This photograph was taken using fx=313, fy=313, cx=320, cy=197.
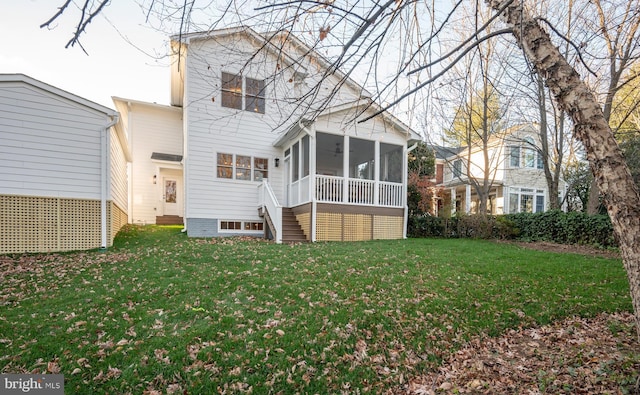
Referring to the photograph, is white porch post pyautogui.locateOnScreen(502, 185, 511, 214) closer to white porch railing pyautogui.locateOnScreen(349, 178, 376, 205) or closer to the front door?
white porch railing pyautogui.locateOnScreen(349, 178, 376, 205)

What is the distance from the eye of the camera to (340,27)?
3.44m

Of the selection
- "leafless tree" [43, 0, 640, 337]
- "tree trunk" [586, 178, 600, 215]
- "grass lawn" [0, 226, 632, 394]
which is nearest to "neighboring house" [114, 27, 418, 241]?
"grass lawn" [0, 226, 632, 394]

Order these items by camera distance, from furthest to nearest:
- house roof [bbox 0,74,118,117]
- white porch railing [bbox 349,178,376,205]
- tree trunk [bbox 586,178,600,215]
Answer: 1. white porch railing [bbox 349,178,376,205]
2. tree trunk [bbox 586,178,600,215]
3. house roof [bbox 0,74,118,117]

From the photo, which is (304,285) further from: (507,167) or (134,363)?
(507,167)

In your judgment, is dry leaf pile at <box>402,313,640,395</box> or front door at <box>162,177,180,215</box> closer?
dry leaf pile at <box>402,313,640,395</box>

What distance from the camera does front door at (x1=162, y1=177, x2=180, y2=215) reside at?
50.9 ft

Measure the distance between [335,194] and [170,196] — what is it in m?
9.35

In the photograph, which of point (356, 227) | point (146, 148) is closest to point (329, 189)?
point (356, 227)

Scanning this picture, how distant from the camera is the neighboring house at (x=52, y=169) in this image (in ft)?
25.3

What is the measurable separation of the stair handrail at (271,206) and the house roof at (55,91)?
202 inches

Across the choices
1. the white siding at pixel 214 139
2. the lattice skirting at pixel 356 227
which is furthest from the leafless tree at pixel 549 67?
the white siding at pixel 214 139

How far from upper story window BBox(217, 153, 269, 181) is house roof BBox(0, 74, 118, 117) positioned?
398 cm

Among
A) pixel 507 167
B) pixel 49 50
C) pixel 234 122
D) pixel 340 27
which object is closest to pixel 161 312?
pixel 49 50

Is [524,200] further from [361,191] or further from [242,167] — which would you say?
[242,167]
